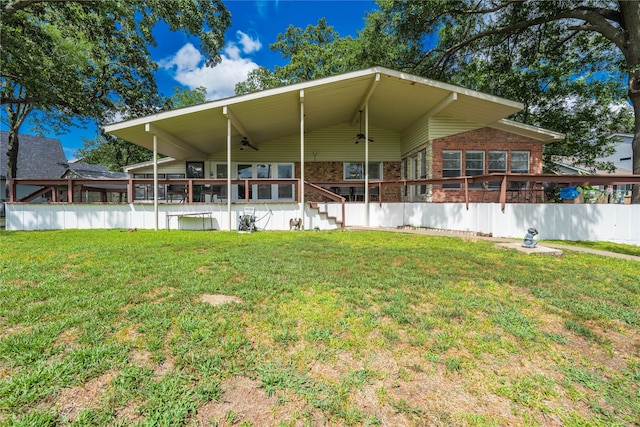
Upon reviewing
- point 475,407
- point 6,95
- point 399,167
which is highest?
point 6,95

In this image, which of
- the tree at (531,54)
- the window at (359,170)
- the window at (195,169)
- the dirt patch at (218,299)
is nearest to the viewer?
the dirt patch at (218,299)

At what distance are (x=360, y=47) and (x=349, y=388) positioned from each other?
52.6ft

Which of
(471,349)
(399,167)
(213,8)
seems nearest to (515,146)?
(399,167)

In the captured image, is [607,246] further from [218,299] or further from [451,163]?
[218,299]

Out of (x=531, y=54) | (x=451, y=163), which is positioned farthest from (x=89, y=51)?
(x=531, y=54)

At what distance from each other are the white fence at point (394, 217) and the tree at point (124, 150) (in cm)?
1709

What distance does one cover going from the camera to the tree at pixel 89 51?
10.0m

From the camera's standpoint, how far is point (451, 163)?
10.3 m

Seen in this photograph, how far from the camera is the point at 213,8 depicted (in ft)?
37.2

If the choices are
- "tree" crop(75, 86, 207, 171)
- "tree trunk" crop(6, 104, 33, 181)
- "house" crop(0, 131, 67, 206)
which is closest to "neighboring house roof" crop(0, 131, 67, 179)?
"house" crop(0, 131, 67, 206)

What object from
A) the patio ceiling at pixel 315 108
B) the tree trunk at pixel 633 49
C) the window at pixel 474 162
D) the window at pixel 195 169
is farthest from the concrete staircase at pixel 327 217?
the tree trunk at pixel 633 49

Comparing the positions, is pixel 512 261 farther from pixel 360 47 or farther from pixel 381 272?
pixel 360 47

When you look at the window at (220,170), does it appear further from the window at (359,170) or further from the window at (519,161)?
the window at (519,161)

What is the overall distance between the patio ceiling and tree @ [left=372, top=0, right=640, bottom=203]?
4185 millimetres
